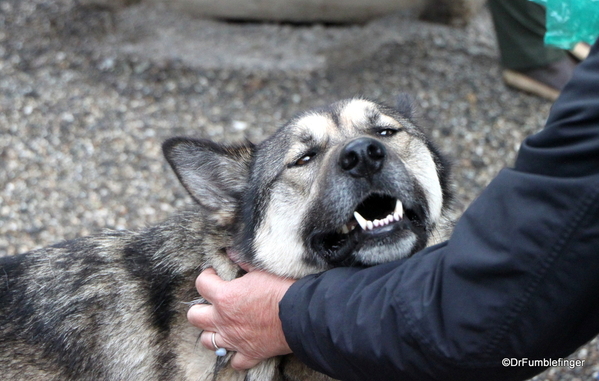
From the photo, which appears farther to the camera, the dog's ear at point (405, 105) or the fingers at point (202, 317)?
the dog's ear at point (405, 105)

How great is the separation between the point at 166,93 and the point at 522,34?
12.2ft

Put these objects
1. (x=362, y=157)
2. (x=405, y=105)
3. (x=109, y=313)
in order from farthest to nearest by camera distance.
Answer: (x=405, y=105) → (x=109, y=313) → (x=362, y=157)

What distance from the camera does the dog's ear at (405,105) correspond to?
3.27 metres

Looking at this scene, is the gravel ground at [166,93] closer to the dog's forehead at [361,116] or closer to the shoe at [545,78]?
the shoe at [545,78]

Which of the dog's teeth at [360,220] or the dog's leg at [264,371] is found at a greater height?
the dog's teeth at [360,220]

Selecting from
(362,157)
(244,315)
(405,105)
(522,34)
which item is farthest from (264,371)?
(522,34)

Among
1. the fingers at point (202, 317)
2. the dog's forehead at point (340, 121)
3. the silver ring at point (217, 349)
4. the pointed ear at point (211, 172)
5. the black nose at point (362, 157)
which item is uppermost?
the black nose at point (362, 157)

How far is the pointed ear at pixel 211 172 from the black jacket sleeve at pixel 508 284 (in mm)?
994

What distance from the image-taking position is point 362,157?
239 cm

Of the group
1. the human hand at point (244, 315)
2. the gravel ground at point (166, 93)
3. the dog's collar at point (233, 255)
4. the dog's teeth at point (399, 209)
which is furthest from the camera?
the gravel ground at point (166, 93)

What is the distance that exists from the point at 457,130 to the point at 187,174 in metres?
3.75

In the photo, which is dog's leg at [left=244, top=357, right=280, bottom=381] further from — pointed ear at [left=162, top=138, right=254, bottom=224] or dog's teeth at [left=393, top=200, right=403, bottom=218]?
dog's teeth at [left=393, top=200, right=403, bottom=218]

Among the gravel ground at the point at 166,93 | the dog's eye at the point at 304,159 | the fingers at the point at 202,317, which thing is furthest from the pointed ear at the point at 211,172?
the gravel ground at the point at 166,93

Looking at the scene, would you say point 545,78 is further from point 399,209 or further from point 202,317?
point 202,317
